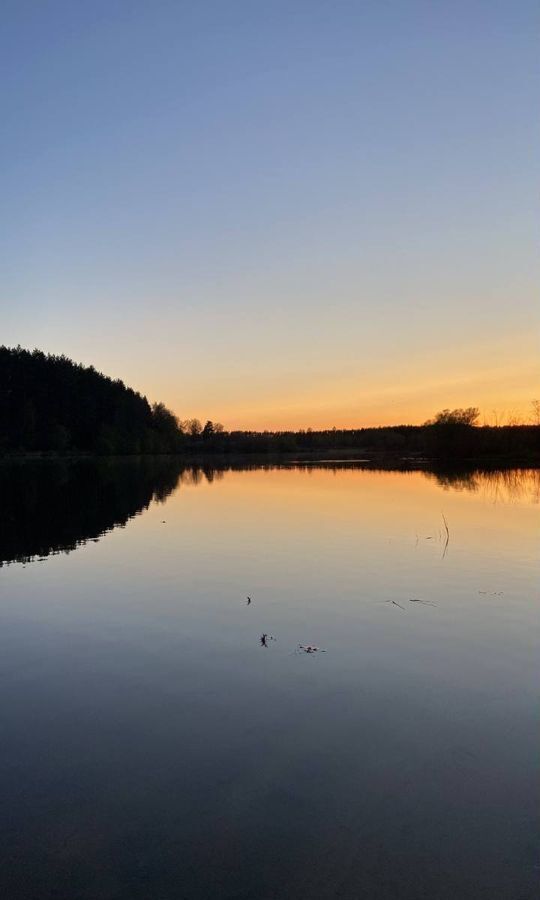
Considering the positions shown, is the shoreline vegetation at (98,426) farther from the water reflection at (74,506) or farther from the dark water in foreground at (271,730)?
the dark water in foreground at (271,730)

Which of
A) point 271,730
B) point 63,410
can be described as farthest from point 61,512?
point 63,410

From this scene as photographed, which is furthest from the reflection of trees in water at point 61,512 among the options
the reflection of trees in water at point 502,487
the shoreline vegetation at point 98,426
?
the shoreline vegetation at point 98,426

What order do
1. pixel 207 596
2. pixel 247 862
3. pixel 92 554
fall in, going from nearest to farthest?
pixel 247 862 → pixel 207 596 → pixel 92 554

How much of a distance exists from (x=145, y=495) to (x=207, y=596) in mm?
27640

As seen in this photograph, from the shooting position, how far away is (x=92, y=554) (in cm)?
1914

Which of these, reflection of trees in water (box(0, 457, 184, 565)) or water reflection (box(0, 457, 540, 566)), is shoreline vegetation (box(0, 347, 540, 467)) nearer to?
water reflection (box(0, 457, 540, 566))

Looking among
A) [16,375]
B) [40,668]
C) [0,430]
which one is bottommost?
[40,668]

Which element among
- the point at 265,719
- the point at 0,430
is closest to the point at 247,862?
the point at 265,719

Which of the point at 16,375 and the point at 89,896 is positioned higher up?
the point at 16,375

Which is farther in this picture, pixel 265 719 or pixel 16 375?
pixel 16 375

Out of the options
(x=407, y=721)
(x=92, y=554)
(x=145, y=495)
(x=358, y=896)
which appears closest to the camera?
(x=358, y=896)

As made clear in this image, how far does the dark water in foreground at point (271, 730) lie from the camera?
15.5ft

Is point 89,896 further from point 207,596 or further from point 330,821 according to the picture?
point 207,596

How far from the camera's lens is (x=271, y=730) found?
6.96 metres
